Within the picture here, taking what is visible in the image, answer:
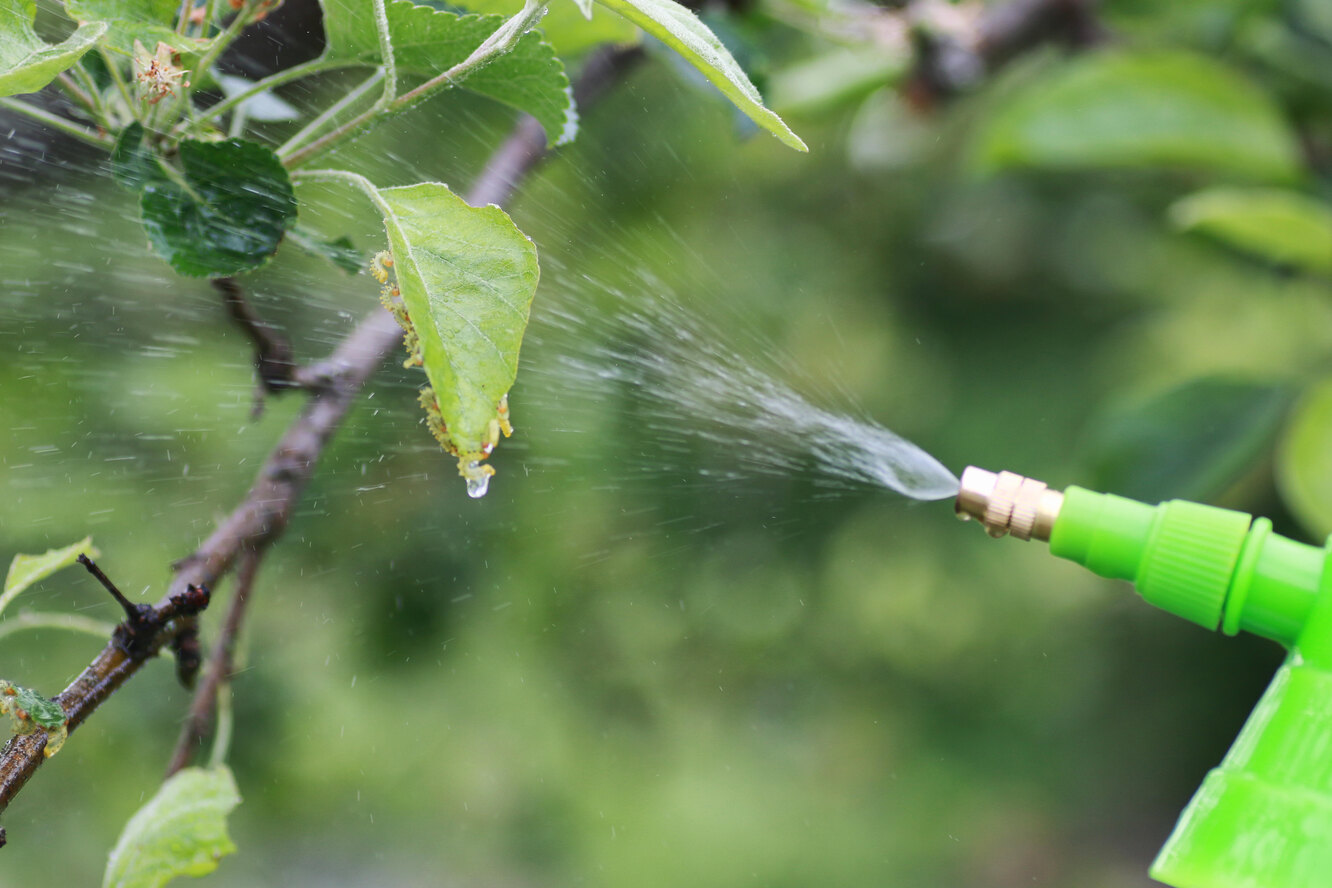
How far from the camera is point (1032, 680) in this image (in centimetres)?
160

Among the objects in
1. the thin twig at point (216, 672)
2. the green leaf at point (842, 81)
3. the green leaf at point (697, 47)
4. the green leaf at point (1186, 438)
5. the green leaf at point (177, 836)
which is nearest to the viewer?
the green leaf at point (697, 47)

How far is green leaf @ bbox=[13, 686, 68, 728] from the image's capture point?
0.29 metres

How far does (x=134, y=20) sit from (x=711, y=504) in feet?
3.14

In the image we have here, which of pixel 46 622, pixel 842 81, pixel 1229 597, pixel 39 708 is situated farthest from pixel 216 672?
pixel 842 81

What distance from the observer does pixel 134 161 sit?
319 millimetres

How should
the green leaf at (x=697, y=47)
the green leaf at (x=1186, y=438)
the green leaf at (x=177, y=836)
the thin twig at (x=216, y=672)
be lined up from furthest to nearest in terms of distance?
the green leaf at (x=1186, y=438), the thin twig at (x=216, y=672), the green leaf at (x=177, y=836), the green leaf at (x=697, y=47)

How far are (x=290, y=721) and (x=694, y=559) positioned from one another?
0.47 m

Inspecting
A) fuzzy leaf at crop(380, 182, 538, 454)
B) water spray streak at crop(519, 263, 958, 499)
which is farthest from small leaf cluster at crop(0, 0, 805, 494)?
water spray streak at crop(519, 263, 958, 499)

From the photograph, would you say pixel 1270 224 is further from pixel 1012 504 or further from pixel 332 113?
pixel 332 113

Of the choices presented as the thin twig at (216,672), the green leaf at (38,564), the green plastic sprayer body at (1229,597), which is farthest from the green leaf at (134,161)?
the green plastic sprayer body at (1229,597)

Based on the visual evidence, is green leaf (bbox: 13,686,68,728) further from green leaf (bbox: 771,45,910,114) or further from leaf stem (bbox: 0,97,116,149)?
green leaf (bbox: 771,45,910,114)

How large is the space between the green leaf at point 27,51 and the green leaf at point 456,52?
76mm

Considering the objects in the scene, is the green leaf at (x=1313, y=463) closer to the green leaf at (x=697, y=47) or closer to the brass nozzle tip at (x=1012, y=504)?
the brass nozzle tip at (x=1012, y=504)

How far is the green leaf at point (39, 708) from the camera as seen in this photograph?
291mm
